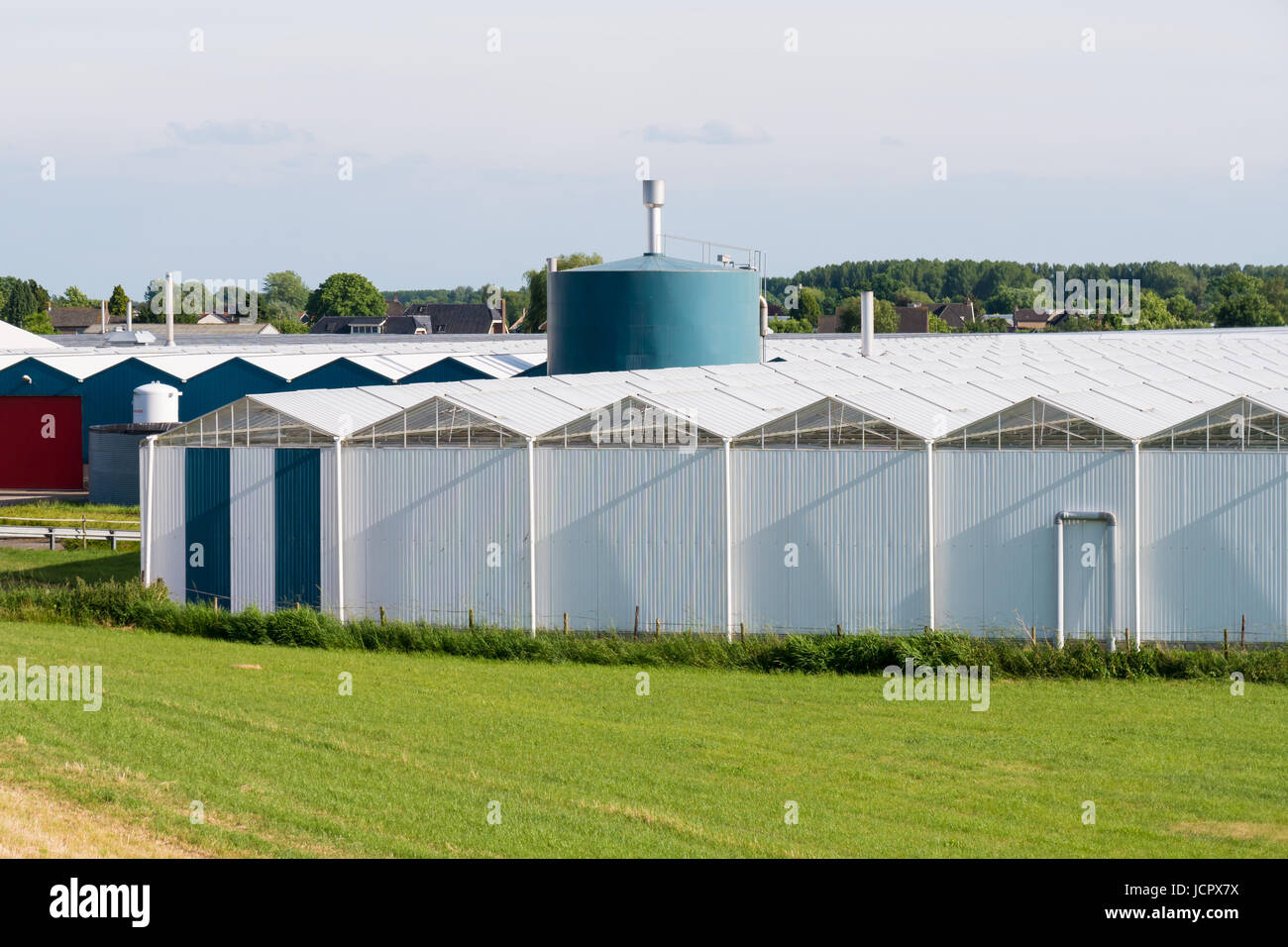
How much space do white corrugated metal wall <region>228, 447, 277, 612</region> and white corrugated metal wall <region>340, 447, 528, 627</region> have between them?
120 centimetres

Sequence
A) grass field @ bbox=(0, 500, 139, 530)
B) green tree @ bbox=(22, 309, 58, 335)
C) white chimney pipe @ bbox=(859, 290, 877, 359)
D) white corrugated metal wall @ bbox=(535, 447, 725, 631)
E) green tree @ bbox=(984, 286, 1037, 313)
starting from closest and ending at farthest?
white corrugated metal wall @ bbox=(535, 447, 725, 631) < grass field @ bbox=(0, 500, 139, 530) < white chimney pipe @ bbox=(859, 290, 877, 359) < green tree @ bbox=(22, 309, 58, 335) < green tree @ bbox=(984, 286, 1037, 313)

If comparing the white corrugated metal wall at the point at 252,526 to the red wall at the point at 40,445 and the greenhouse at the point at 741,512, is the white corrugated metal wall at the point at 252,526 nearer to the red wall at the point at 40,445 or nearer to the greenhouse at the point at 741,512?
the greenhouse at the point at 741,512

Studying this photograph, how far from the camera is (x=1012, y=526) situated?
21406 millimetres

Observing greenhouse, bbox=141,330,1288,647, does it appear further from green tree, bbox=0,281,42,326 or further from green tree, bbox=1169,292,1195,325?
green tree, bbox=0,281,42,326

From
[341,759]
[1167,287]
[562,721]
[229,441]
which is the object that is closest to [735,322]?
[229,441]

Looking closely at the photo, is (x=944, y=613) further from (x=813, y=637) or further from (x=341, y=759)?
(x=341, y=759)

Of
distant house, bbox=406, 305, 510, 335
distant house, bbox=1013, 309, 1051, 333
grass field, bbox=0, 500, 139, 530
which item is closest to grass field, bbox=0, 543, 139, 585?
grass field, bbox=0, 500, 139, 530

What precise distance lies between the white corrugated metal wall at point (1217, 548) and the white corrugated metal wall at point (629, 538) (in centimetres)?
630

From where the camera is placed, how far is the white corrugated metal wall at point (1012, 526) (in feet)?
69.5

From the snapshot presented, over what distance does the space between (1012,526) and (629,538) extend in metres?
5.66

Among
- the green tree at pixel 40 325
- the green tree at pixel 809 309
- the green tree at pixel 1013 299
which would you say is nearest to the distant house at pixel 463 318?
the green tree at pixel 809 309

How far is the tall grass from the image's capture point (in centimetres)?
1966
